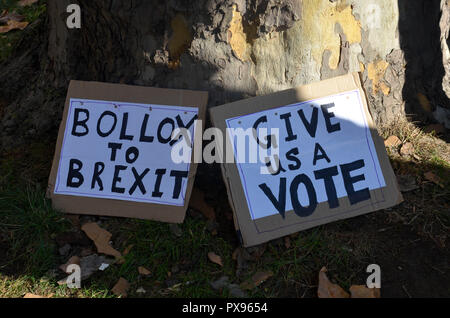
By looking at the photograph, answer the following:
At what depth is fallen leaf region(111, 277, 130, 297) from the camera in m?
2.27

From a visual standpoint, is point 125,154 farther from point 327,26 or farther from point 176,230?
point 327,26

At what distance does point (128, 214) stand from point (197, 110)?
0.64 meters

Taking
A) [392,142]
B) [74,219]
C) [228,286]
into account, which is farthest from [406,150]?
[74,219]

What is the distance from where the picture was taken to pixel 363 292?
7.24ft

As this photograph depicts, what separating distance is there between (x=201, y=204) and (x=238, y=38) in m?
0.87

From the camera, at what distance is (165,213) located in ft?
8.41

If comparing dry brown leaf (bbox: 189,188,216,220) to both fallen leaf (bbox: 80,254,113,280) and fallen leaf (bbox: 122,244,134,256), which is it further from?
fallen leaf (bbox: 80,254,113,280)

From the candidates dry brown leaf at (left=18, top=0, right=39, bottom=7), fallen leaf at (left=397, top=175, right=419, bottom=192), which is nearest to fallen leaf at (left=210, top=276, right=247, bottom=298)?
fallen leaf at (left=397, top=175, right=419, bottom=192)

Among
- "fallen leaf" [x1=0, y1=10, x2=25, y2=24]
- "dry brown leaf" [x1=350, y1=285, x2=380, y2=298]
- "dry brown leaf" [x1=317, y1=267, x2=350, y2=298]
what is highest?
"dry brown leaf" [x1=350, y1=285, x2=380, y2=298]

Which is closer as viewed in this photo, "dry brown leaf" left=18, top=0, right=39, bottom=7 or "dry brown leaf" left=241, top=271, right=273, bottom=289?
"dry brown leaf" left=241, top=271, right=273, bottom=289

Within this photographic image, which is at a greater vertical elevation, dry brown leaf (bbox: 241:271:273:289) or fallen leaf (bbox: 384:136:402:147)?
fallen leaf (bbox: 384:136:402:147)

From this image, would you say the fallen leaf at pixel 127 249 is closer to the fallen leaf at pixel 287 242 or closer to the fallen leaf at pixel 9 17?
the fallen leaf at pixel 287 242

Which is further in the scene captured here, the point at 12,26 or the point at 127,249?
the point at 12,26

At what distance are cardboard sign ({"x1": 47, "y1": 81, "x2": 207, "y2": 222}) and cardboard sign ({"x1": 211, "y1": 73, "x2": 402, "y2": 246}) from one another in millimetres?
242
